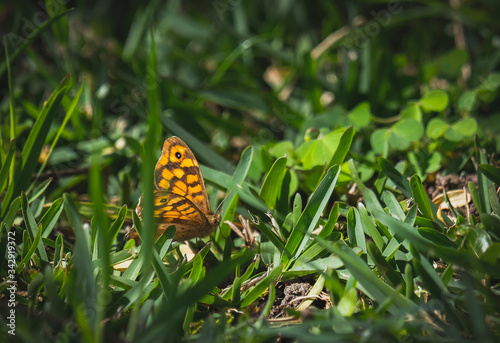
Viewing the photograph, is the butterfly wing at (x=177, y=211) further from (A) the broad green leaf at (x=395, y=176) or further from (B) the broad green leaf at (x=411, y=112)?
(B) the broad green leaf at (x=411, y=112)

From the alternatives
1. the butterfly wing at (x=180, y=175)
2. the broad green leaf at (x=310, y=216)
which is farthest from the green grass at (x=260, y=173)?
the butterfly wing at (x=180, y=175)

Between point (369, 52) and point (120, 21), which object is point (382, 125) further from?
point (120, 21)

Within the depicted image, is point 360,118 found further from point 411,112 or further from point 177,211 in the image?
point 177,211

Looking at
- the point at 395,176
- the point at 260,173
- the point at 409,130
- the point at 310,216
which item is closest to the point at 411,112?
the point at 409,130

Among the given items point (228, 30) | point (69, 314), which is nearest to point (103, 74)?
point (228, 30)

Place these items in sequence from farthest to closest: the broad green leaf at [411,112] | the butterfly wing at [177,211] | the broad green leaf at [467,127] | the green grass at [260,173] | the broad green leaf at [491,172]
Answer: the broad green leaf at [411,112] → the broad green leaf at [467,127] → the broad green leaf at [491,172] → the butterfly wing at [177,211] → the green grass at [260,173]
